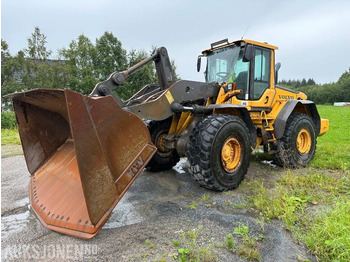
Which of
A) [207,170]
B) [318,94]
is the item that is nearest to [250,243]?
[207,170]

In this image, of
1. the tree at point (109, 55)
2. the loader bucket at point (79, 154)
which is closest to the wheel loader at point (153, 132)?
the loader bucket at point (79, 154)

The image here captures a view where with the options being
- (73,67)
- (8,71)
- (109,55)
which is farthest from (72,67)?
(8,71)

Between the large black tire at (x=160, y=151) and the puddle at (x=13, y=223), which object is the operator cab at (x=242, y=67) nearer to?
the large black tire at (x=160, y=151)

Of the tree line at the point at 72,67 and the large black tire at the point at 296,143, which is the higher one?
the tree line at the point at 72,67

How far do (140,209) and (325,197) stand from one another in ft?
8.23

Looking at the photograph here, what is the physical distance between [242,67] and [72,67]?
22.3m

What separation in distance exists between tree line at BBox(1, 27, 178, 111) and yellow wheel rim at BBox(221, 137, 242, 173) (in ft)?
49.7

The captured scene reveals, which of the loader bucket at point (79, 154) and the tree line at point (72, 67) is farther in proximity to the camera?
the tree line at point (72, 67)

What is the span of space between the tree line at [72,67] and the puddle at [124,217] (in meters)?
15.2

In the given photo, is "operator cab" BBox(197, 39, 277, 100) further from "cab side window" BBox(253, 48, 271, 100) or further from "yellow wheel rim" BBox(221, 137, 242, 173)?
"yellow wheel rim" BBox(221, 137, 242, 173)

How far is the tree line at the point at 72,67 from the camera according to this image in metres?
15.4

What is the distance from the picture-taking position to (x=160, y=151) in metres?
4.75

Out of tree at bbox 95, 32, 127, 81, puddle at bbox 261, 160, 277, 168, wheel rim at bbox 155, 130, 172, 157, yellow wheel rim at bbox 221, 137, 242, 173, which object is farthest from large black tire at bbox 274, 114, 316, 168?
tree at bbox 95, 32, 127, 81

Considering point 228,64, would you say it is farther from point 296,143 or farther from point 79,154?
point 79,154
